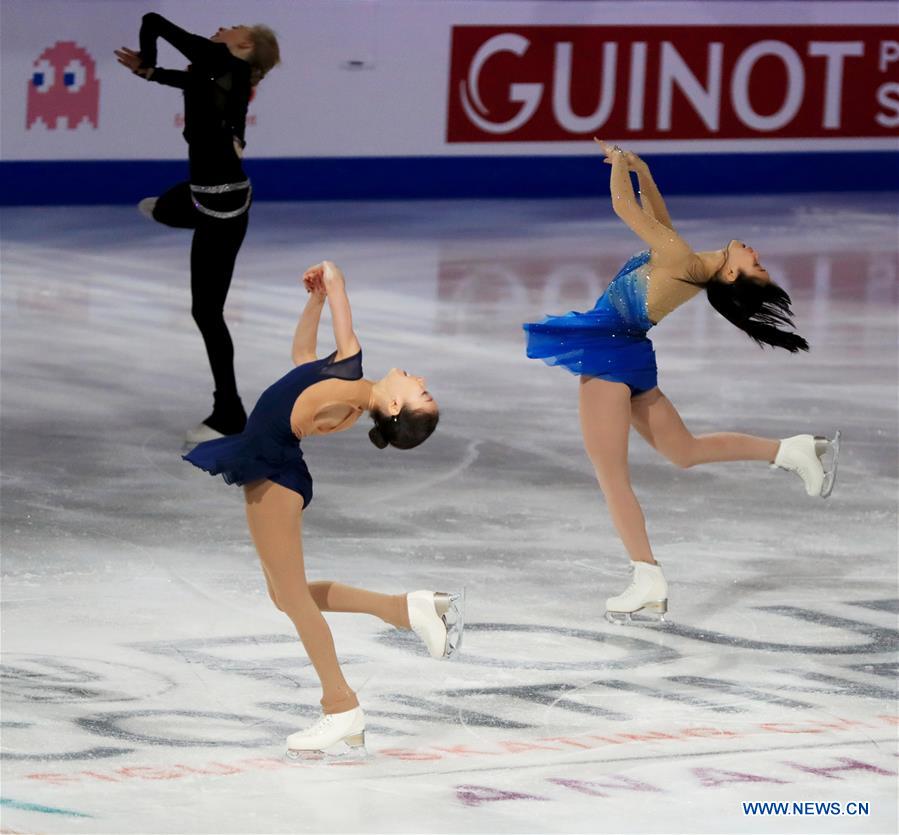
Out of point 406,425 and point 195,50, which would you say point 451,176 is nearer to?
point 195,50

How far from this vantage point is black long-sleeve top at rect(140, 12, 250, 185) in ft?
26.5

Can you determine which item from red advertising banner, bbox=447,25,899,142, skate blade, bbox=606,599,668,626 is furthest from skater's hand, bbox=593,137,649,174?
red advertising banner, bbox=447,25,899,142

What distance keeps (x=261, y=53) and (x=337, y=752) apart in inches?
155

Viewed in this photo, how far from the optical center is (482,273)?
40.6 ft

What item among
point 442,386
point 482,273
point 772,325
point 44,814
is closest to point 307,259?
point 482,273

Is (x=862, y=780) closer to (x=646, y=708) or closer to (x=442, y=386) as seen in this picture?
(x=646, y=708)

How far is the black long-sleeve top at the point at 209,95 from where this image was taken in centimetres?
806

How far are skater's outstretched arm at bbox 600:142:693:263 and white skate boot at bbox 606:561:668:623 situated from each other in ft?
3.15

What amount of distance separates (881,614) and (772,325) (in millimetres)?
987

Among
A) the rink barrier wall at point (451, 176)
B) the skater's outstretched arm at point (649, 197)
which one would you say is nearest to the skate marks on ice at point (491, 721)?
the skater's outstretched arm at point (649, 197)

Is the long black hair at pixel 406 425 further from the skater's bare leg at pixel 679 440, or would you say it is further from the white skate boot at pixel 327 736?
the skater's bare leg at pixel 679 440

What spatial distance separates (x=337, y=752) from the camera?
4.99 meters

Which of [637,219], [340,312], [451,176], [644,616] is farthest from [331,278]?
[451,176]

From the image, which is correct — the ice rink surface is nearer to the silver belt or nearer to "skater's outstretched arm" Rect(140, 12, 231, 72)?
the silver belt
